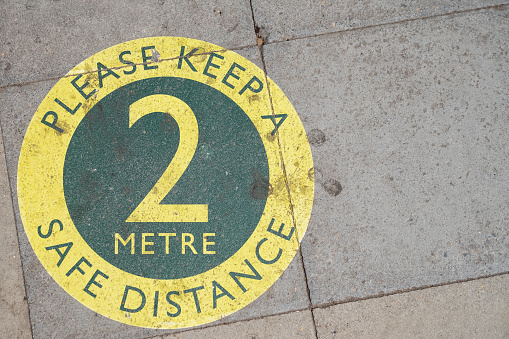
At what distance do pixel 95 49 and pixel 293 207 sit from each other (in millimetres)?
2278

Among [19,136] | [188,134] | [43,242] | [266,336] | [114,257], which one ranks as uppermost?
[19,136]

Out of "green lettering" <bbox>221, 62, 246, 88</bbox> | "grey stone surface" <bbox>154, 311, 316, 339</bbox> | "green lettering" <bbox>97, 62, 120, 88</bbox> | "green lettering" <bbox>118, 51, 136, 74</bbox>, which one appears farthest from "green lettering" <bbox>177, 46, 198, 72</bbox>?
"grey stone surface" <bbox>154, 311, 316, 339</bbox>

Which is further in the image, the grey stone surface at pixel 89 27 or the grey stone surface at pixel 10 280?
the grey stone surface at pixel 89 27

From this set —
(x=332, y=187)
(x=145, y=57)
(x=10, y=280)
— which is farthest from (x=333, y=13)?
(x=10, y=280)

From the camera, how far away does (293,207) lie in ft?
10.8

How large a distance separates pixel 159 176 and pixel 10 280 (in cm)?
157

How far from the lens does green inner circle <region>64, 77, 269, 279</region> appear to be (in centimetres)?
326

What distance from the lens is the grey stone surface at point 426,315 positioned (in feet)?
10.7

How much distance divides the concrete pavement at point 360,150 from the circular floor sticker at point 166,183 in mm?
127

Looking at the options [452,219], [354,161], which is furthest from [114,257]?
[452,219]

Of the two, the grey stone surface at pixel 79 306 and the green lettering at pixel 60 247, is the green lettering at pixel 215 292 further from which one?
the green lettering at pixel 60 247

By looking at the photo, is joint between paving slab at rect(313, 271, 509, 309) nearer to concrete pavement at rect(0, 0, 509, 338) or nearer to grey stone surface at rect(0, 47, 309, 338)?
concrete pavement at rect(0, 0, 509, 338)

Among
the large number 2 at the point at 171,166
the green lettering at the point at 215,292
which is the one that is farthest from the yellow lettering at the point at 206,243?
the green lettering at the point at 215,292

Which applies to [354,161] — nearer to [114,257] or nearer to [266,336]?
[266,336]
